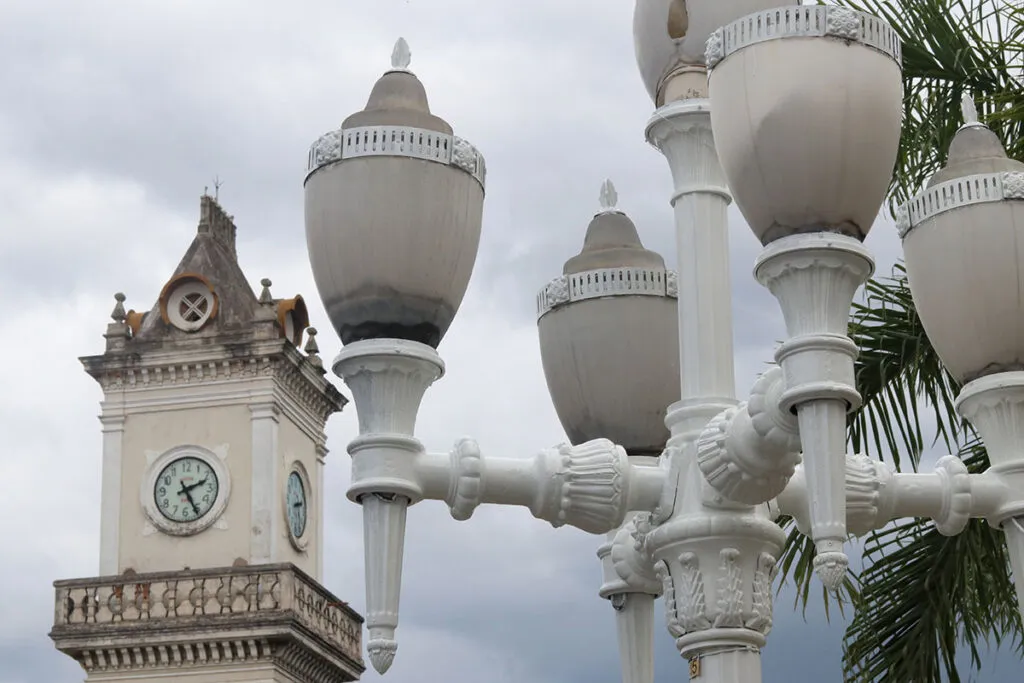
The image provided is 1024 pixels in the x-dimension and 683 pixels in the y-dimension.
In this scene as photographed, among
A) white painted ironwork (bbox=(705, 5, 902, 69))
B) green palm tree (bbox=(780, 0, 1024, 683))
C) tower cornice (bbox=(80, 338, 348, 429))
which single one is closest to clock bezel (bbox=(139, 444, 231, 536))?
tower cornice (bbox=(80, 338, 348, 429))

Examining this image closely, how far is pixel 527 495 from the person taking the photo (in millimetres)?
4254

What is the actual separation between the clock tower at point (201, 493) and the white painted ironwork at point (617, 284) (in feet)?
123

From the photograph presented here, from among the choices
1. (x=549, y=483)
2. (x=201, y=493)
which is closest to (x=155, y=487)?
(x=201, y=493)

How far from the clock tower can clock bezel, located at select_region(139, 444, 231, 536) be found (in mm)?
33

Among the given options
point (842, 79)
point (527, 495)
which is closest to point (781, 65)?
point (842, 79)

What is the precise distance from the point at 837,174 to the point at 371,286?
3.47ft

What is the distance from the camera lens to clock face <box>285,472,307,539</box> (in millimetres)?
45031

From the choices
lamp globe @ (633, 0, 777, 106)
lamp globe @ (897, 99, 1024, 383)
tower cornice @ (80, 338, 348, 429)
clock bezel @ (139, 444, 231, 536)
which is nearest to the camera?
lamp globe @ (897, 99, 1024, 383)

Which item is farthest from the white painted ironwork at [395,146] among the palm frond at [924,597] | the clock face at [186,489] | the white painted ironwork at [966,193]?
the clock face at [186,489]

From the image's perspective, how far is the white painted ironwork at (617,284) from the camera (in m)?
5.42

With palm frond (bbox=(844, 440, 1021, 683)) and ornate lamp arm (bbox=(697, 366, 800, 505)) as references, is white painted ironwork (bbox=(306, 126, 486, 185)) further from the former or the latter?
palm frond (bbox=(844, 440, 1021, 683))

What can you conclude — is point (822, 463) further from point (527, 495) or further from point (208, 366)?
point (208, 366)

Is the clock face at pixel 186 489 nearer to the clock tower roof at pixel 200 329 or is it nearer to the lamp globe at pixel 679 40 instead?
the clock tower roof at pixel 200 329

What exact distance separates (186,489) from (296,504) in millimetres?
2752
